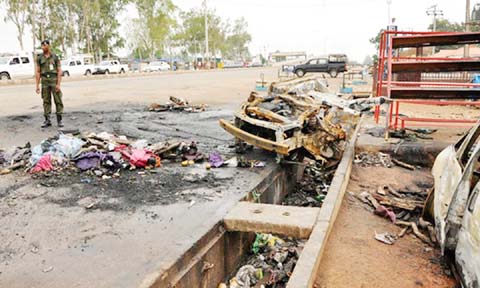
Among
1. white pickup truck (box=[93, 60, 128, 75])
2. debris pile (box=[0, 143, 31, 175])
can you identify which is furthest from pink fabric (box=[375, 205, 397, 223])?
white pickup truck (box=[93, 60, 128, 75])

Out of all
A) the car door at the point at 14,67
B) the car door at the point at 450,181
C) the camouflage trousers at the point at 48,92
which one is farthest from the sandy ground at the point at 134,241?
the car door at the point at 14,67

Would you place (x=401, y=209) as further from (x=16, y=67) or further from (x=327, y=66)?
(x=327, y=66)

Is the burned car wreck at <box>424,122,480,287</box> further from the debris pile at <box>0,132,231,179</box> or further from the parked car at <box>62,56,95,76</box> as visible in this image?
the parked car at <box>62,56,95,76</box>

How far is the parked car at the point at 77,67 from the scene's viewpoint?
3775cm

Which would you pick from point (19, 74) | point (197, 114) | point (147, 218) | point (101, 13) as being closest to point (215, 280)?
point (147, 218)

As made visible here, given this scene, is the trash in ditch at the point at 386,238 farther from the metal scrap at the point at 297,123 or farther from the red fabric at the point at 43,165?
the red fabric at the point at 43,165

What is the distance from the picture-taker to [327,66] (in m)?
36.8

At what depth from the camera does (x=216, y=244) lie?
13.3ft

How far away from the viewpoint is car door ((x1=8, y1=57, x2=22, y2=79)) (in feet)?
100

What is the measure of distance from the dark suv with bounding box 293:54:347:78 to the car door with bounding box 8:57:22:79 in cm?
2278

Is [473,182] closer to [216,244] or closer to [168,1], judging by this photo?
[216,244]

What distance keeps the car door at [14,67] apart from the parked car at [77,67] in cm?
595

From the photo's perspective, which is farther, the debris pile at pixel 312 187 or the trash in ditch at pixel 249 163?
the debris pile at pixel 312 187

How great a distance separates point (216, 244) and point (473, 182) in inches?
95.0
